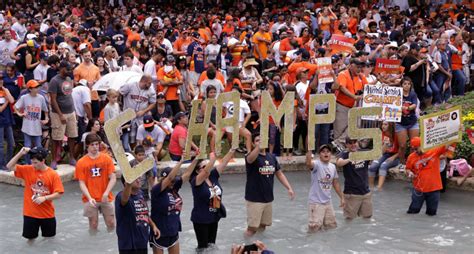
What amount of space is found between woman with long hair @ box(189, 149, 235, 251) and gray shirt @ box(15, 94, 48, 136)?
4.47 meters

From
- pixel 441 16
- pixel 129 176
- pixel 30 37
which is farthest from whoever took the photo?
pixel 441 16

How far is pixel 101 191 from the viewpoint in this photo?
1241cm

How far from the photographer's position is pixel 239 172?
54.1 ft

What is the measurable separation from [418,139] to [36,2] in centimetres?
2077

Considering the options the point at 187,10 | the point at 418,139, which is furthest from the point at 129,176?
the point at 187,10

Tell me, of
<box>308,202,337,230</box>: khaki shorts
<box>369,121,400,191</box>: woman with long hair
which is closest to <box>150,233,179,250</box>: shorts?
<box>308,202,337,230</box>: khaki shorts

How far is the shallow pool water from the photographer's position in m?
12.4

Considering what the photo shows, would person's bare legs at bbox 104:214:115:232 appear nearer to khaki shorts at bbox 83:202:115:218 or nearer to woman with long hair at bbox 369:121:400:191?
khaki shorts at bbox 83:202:115:218

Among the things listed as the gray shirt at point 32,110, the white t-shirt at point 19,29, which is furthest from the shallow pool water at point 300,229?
the white t-shirt at point 19,29

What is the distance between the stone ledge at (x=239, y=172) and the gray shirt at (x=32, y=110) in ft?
2.56

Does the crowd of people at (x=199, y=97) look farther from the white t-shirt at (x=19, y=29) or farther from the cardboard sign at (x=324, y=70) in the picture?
the cardboard sign at (x=324, y=70)

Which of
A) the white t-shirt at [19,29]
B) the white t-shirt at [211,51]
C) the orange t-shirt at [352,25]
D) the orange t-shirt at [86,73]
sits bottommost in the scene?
the orange t-shirt at [86,73]

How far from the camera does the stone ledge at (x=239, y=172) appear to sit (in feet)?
50.1

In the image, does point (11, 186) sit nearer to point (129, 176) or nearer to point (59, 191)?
point (59, 191)
